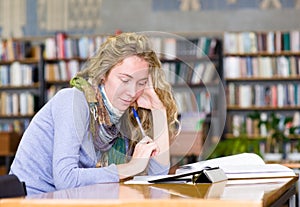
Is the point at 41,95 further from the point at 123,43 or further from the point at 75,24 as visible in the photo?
the point at 123,43

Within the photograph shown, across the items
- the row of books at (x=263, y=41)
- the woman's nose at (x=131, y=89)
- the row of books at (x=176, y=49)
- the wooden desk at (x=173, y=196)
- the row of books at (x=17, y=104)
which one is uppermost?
the row of books at (x=263, y=41)

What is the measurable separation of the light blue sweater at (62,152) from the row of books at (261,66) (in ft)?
21.0

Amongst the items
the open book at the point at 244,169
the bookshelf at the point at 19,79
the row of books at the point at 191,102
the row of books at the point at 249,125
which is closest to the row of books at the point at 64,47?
the bookshelf at the point at 19,79

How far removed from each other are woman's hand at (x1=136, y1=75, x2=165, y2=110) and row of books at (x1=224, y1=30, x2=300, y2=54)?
260 inches

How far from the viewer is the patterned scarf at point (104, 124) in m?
1.66

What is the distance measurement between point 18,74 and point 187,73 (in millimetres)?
7181

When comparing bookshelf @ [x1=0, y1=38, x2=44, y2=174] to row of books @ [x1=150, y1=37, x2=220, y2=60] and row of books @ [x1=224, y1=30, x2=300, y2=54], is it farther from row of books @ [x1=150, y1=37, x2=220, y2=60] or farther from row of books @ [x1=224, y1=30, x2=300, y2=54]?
row of books @ [x1=150, y1=37, x2=220, y2=60]

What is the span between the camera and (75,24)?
28.8 feet

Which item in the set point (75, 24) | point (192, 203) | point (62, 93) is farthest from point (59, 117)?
point (75, 24)

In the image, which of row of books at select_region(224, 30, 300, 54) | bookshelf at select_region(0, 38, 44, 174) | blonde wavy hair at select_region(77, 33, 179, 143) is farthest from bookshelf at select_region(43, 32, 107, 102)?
blonde wavy hair at select_region(77, 33, 179, 143)

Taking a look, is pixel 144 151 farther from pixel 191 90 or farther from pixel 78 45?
pixel 78 45

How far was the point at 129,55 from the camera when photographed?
65.0 inches

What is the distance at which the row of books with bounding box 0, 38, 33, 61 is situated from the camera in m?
A: 8.60

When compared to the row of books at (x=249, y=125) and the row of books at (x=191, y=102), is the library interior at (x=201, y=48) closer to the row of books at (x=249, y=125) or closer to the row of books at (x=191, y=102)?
the row of books at (x=249, y=125)
